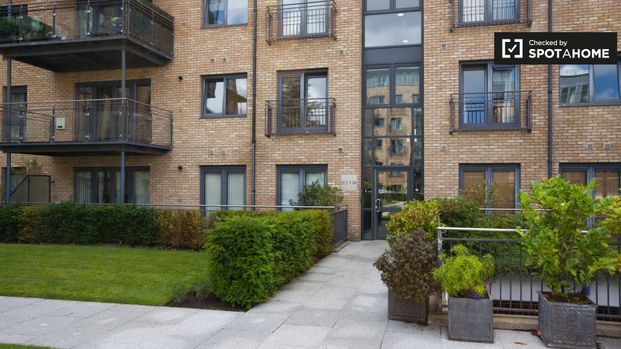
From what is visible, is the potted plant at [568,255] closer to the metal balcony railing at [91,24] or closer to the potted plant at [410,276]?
the potted plant at [410,276]

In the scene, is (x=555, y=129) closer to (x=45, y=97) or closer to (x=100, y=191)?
(x=100, y=191)

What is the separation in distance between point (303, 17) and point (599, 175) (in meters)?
8.72

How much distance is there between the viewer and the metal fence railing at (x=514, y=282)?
5.52 metres

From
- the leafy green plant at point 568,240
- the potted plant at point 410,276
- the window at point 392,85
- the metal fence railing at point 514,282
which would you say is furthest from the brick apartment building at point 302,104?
the leafy green plant at point 568,240

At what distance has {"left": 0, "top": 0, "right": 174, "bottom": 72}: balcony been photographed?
13219 mm

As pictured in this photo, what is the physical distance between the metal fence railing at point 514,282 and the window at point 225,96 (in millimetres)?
8398

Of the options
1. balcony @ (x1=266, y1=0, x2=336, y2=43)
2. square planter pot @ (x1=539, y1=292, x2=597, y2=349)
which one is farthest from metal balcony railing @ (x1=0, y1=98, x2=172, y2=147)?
square planter pot @ (x1=539, y1=292, x2=597, y2=349)

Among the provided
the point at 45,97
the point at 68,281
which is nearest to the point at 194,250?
the point at 68,281

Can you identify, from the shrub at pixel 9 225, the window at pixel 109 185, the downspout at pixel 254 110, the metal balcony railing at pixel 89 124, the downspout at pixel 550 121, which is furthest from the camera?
the window at pixel 109 185

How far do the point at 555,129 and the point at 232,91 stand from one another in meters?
8.78

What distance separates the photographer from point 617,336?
501cm

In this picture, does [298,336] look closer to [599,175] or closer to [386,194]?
[386,194]

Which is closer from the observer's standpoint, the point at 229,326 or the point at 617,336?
the point at 617,336

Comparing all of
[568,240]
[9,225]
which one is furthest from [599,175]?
[9,225]
